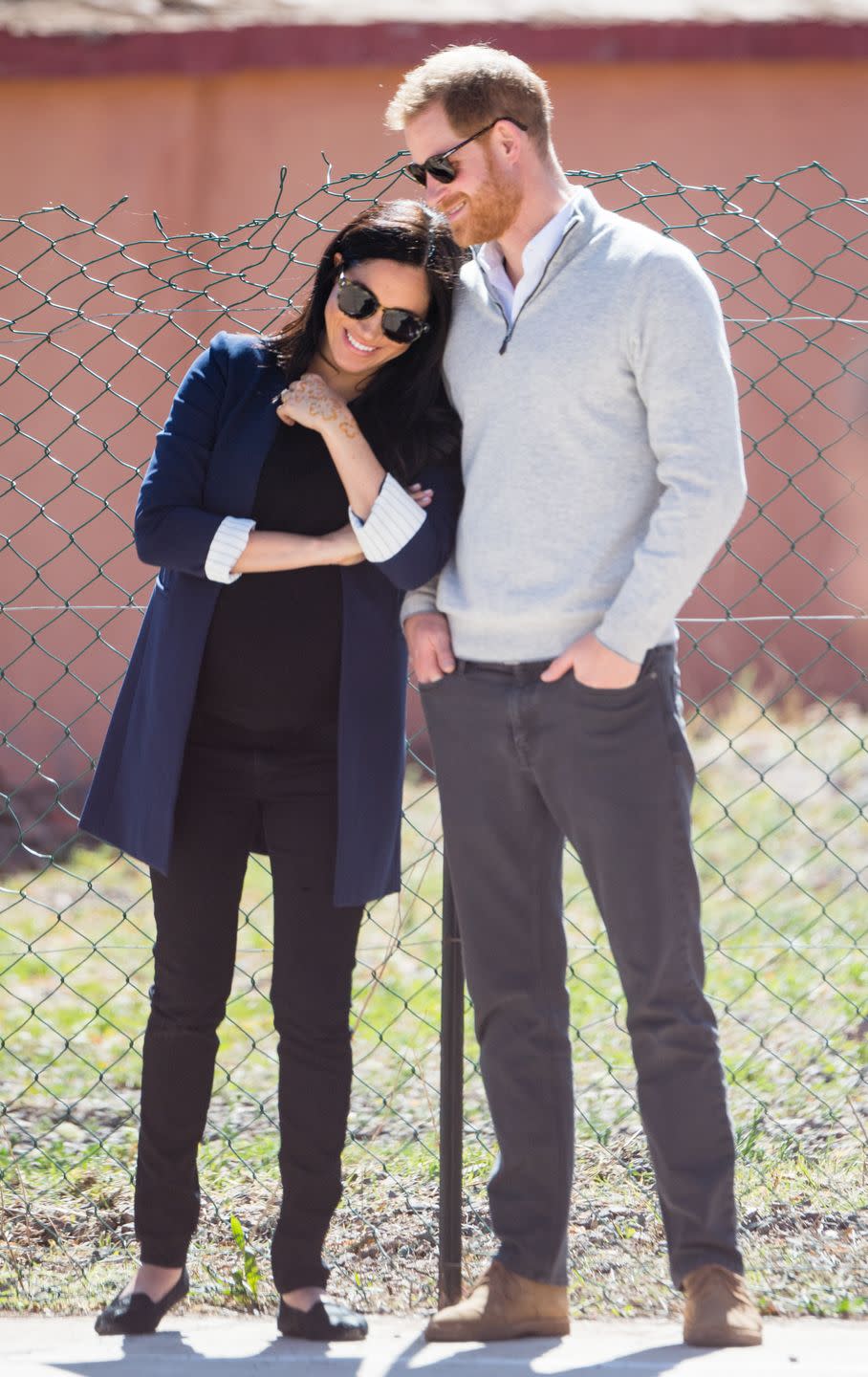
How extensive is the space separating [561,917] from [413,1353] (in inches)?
29.8

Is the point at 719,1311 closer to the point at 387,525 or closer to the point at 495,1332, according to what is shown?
the point at 495,1332

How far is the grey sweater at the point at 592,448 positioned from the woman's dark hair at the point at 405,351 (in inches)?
1.7

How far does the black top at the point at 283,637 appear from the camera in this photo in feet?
8.57

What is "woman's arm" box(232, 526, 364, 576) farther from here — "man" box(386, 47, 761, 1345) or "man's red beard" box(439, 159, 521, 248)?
"man's red beard" box(439, 159, 521, 248)

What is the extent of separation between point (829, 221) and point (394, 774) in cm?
513

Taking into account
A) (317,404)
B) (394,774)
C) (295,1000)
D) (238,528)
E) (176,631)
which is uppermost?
(317,404)

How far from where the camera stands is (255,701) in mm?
2611

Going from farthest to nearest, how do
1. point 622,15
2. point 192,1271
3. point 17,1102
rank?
point 622,15, point 17,1102, point 192,1271

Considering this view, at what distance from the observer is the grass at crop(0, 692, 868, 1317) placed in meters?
2.94

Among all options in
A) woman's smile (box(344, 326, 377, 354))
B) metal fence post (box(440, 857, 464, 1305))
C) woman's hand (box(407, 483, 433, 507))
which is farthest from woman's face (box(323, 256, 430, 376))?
metal fence post (box(440, 857, 464, 1305))

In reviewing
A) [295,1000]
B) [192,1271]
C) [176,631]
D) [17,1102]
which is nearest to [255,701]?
[176,631]

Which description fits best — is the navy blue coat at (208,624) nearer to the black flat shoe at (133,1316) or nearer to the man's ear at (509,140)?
the man's ear at (509,140)

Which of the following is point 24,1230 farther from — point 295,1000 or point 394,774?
point 394,774

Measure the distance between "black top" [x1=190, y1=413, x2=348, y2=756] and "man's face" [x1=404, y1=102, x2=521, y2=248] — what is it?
1.44 ft
